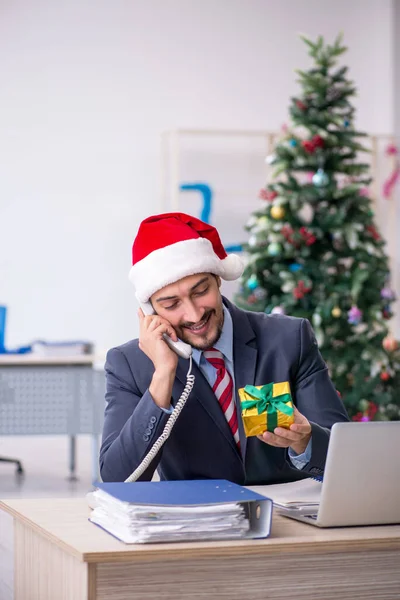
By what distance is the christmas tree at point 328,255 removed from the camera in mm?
5926

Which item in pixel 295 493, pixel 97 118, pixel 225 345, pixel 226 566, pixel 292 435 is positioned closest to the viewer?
pixel 226 566

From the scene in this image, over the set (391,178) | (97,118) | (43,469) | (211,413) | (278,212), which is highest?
(97,118)

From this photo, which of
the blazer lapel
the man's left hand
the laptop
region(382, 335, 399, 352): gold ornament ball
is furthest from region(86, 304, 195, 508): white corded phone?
region(382, 335, 399, 352): gold ornament ball

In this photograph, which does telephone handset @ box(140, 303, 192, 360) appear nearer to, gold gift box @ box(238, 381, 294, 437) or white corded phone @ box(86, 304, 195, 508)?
white corded phone @ box(86, 304, 195, 508)

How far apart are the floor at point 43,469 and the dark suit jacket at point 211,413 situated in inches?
120

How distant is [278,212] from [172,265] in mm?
3804

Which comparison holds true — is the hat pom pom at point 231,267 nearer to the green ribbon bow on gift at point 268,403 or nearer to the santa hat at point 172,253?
the santa hat at point 172,253

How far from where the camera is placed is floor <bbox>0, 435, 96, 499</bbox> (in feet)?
17.6

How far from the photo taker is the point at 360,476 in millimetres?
1567

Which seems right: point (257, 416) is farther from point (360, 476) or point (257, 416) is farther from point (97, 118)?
point (97, 118)

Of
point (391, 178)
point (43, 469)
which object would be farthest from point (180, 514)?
point (391, 178)

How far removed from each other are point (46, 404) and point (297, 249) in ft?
6.04

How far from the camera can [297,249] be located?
601cm

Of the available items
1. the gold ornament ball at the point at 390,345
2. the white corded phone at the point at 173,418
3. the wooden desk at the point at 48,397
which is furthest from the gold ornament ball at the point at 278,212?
the white corded phone at the point at 173,418
